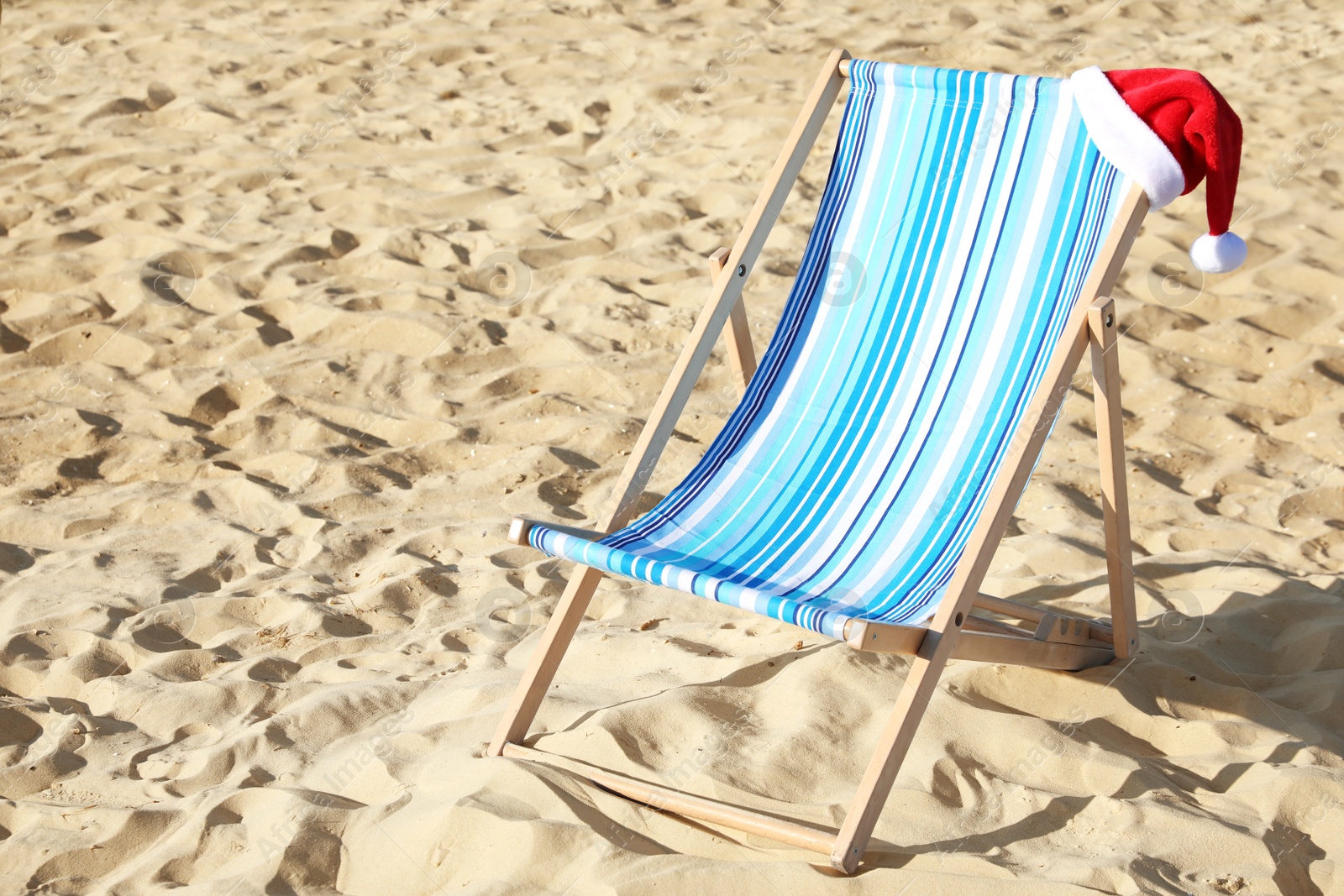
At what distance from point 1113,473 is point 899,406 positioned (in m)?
0.42

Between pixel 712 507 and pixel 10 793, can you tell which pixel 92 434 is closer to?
pixel 10 793

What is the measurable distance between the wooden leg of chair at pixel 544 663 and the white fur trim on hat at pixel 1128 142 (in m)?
1.23

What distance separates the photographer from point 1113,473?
2.39 m

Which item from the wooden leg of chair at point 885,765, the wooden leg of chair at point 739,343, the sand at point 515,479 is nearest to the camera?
the wooden leg of chair at point 885,765

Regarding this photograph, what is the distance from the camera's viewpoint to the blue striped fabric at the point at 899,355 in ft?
7.40

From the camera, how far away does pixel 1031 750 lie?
2.29 meters

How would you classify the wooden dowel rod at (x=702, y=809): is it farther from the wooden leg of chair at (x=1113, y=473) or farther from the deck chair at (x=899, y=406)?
the wooden leg of chair at (x=1113, y=473)

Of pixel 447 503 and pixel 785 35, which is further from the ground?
pixel 785 35

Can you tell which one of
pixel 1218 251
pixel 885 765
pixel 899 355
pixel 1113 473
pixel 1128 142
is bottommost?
pixel 885 765

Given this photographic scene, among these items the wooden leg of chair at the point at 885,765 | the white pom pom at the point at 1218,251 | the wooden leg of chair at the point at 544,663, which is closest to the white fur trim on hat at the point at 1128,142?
the white pom pom at the point at 1218,251

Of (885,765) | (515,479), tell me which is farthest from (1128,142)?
(515,479)

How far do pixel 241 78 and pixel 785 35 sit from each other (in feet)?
8.54

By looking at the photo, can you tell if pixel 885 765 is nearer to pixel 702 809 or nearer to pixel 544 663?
pixel 702 809

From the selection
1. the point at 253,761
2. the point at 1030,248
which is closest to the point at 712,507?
the point at 1030,248
